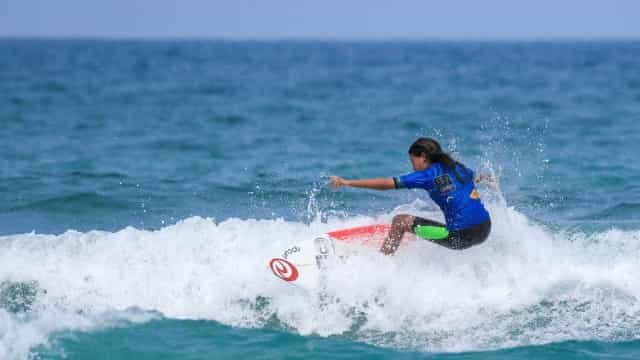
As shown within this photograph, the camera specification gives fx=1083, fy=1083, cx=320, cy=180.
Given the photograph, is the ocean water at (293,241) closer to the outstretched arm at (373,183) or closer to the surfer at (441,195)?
the surfer at (441,195)

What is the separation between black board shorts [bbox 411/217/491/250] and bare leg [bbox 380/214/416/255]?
0.06m

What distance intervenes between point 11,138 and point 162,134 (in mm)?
3595

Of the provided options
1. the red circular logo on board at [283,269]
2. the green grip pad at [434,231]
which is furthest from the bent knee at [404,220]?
the red circular logo on board at [283,269]

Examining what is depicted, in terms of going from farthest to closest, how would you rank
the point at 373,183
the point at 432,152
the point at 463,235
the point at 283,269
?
the point at 283,269, the point at 463,235, the point at 432,152, the point at 373,183

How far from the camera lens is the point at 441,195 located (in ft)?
32.0

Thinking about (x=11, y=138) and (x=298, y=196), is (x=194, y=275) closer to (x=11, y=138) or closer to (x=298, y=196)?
(x=298, y=196)

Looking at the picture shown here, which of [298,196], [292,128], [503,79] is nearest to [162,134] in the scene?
[292,128]

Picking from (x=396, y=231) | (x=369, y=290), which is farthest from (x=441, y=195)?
(x=369, y=290)

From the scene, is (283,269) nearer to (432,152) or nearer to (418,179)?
(418,179)

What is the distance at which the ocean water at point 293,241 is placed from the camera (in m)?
9.47

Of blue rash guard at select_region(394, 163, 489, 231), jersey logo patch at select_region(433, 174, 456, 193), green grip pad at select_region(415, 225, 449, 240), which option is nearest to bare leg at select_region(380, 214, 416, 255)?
green grip pad at select_region(415, 225, 449, 240)

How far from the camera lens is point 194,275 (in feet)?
35.7

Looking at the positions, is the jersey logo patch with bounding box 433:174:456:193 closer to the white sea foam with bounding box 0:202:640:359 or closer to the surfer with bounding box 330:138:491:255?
the surfer with bounding box 330:138:491:255

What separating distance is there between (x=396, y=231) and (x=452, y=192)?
72cm
